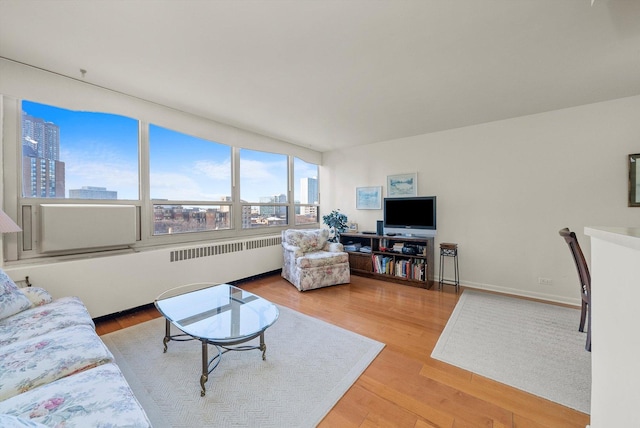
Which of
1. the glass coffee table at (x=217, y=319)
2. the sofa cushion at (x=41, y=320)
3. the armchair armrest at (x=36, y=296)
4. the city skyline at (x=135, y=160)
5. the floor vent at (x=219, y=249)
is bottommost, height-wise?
the glass coffee table at (x=217, y=319)

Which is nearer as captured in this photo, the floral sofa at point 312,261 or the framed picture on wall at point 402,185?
the floral sofa at point 312,261

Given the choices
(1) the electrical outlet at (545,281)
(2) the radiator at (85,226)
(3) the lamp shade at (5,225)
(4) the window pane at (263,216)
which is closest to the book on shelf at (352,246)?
(4) the window pane at (263,216)

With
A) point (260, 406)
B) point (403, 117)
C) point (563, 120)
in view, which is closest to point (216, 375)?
point (260, 406)

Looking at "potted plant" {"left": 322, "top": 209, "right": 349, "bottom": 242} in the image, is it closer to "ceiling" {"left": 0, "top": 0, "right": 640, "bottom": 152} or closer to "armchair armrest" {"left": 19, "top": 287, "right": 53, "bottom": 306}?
"ceiling" {"left": 0, "top": 0, "right": 640, "bottom": 152}

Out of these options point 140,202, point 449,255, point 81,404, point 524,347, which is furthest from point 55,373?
point 449,255

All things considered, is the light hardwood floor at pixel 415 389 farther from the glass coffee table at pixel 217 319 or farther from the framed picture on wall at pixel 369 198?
the framed picture on wall at pixel 369 198

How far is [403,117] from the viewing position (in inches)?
132

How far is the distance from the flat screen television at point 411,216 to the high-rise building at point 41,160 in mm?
4131

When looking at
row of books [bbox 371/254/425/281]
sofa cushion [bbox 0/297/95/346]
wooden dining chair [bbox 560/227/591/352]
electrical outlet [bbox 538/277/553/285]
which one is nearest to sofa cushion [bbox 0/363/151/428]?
sofa cushion [bbox 0/297/95/346]

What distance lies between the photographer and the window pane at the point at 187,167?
3.13 meters

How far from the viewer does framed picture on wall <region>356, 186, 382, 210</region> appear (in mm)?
4616

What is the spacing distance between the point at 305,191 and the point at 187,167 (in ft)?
7.83

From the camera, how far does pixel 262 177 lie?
4.44 meters

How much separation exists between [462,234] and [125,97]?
4.76 m
